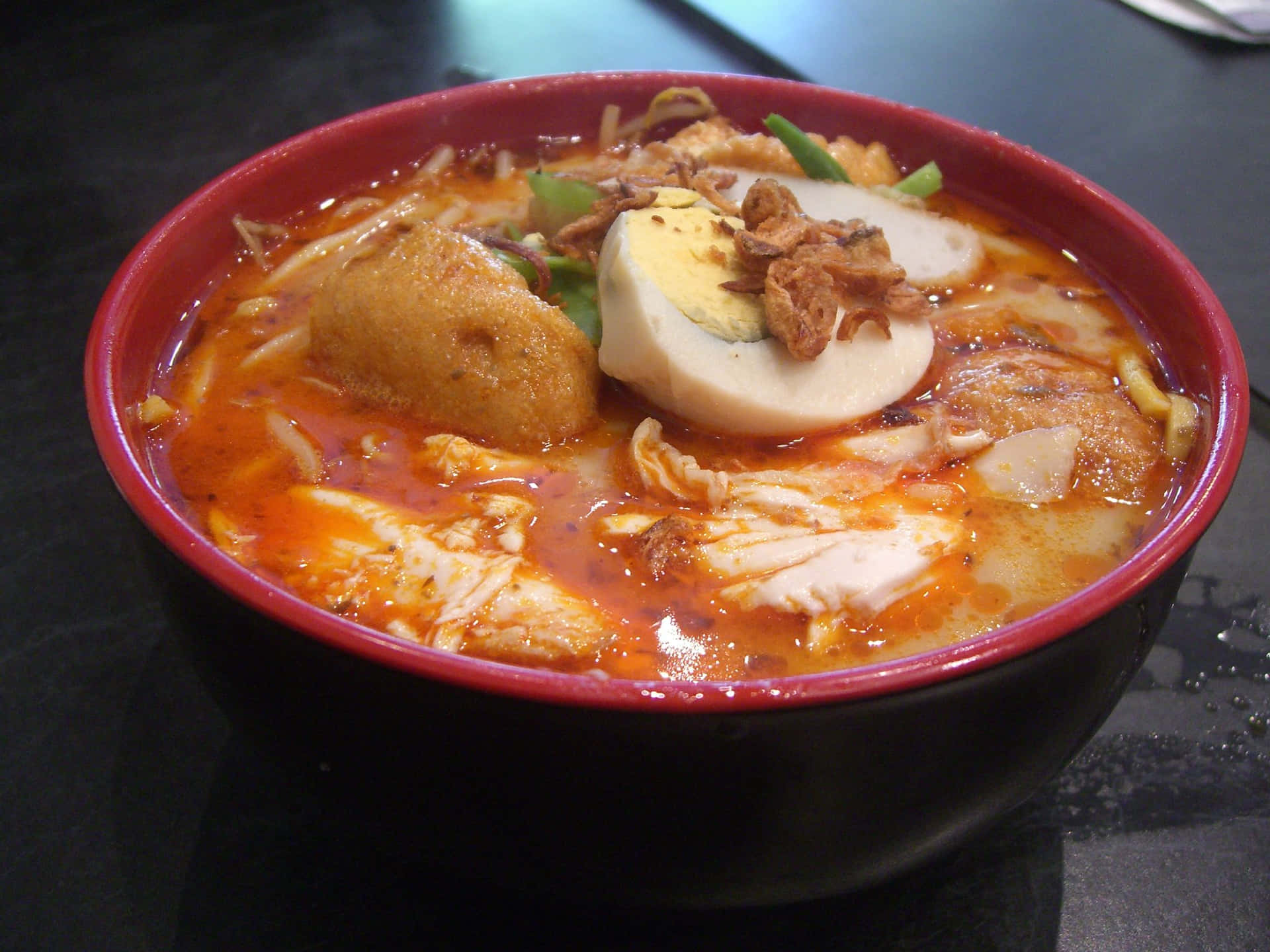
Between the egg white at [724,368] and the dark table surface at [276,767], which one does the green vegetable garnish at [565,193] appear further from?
the dark table surface at [276,767]

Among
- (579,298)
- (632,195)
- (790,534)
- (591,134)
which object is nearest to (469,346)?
(579,298)

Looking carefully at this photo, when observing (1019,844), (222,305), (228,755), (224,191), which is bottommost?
(228,755)

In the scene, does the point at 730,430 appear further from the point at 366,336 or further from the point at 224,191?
the point at 224,191

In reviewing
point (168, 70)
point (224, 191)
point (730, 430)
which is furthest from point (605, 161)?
point (168, 70)

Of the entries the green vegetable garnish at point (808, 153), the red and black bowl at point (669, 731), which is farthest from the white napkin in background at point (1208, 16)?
the red and black bowl at point (669, 731)

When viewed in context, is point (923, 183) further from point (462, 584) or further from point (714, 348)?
point (462, 584)

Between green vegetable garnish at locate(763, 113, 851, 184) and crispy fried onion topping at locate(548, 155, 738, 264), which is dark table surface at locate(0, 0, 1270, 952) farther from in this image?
green vegetable garnish at locate(763, 113, 851, 184)
